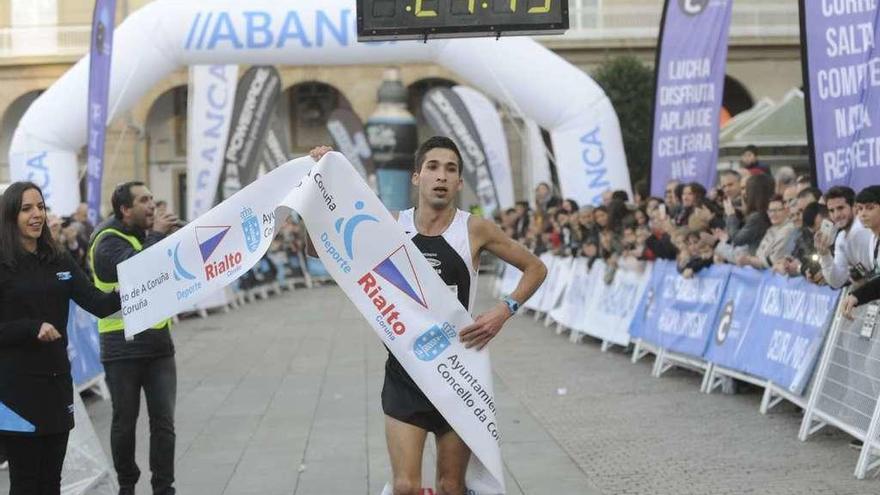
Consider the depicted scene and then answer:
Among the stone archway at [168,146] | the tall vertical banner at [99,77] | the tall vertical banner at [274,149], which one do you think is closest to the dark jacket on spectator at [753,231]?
the tall vertical banner at [99,77]

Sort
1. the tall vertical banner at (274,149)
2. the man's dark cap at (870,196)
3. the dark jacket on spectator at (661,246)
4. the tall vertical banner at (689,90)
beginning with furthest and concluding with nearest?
the tall vertical banner at (274,149)
the tall vertical banner at (689,90)
the dark jacket on spectator at (661,246)
the man's dark cap at (870,196)

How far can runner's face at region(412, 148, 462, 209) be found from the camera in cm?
498

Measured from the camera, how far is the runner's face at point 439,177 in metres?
4.98

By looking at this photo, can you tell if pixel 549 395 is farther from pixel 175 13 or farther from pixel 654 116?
pixel 175 13

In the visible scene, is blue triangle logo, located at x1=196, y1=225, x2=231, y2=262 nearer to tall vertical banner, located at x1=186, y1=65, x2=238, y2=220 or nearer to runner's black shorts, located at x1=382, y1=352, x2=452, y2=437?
runner's black shorts, located at x1=382, y1=352, x2=452, y2=437

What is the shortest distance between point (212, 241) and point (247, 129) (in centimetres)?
1938

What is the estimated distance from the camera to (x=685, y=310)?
1205 centimetres

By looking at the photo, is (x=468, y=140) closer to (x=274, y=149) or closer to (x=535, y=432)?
(x=274, y=149)

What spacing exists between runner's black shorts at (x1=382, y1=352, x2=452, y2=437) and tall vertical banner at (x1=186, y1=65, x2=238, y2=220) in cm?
1839

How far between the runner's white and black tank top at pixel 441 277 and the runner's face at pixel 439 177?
0.13 meters

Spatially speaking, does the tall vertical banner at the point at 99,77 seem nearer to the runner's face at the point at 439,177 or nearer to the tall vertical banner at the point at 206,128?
the tall vertical banner at the point at 206,128

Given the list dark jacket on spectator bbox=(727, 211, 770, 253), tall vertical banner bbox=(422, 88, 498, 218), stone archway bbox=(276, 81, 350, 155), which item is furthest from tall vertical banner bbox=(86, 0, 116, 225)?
stone archway bbox=(276, 81, 350, 155)

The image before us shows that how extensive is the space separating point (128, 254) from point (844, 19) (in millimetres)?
6045

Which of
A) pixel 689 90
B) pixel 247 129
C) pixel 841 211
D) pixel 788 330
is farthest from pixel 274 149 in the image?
pixel 841 211
